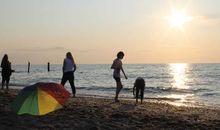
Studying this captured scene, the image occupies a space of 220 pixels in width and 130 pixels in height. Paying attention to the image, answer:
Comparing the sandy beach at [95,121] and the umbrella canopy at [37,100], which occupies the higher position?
the umbrella canopy at [37,100]

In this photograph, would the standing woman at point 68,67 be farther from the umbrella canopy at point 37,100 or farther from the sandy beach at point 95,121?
the umbrella canopy at point 37,100

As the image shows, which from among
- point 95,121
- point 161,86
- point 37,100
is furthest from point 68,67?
point 161,86

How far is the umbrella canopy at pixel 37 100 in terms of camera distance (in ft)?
27.2

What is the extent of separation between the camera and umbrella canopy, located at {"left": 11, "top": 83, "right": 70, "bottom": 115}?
8.28 metres

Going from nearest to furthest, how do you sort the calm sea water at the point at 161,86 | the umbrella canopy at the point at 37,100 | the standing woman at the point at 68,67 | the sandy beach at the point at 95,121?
the umbrella canopy at the point at 37,100, the sandy beach at the point at 95,121, the standing woman at the point at 68,67, the calm sea water at the point at 161,86

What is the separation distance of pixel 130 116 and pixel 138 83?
449cm

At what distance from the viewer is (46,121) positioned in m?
9.84

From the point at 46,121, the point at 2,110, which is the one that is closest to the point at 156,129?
the point at 46,121

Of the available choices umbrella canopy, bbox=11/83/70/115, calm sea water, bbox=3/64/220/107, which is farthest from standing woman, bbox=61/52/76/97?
calm sea water, bbox=3/64/220/107

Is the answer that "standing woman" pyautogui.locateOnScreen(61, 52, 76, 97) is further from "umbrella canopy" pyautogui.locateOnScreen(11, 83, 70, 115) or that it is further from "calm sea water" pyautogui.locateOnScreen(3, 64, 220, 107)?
"calm sea water" pyautogui.locateOnScreen(3, 64, 220, 107)

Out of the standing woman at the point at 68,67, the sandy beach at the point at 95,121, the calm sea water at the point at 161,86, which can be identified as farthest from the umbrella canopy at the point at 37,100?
the calm sea water at the point at 161,86

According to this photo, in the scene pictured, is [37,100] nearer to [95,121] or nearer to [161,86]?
[95,121]

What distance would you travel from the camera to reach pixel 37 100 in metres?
8.28

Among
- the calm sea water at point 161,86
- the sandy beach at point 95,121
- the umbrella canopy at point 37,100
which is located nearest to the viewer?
the umbrella canopy at point 37,100
